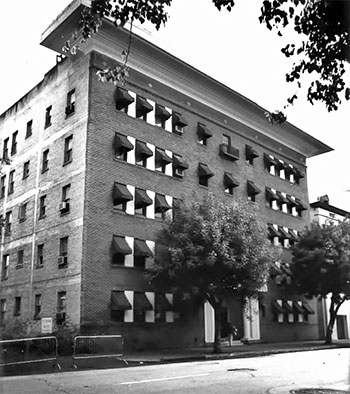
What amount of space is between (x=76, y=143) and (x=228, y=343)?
→ 1515 centimetres

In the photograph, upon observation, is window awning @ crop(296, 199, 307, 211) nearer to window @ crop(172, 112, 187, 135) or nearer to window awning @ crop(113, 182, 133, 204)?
window @ crop(172, 112, 187, 135)

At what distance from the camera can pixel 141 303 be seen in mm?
26375

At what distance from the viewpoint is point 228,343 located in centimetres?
3177

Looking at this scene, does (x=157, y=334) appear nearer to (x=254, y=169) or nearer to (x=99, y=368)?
(x=99, y=368)

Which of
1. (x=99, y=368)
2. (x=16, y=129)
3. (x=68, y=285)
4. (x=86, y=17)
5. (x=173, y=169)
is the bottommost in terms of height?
(x=99, y=368)

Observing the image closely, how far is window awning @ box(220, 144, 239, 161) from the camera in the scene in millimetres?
34125

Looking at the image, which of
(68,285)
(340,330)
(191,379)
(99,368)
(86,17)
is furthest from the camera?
(340,330)

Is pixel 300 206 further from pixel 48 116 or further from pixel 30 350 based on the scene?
pixel 30 350

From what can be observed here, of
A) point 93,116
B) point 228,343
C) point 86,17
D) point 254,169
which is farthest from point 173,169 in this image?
point 86,17

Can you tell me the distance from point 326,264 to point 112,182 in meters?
15.5

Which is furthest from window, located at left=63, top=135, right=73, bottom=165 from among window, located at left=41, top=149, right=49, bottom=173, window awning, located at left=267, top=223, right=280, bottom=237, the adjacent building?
the adjacent building

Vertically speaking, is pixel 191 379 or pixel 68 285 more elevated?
pixel 68 285

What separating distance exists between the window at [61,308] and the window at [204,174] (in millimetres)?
11306

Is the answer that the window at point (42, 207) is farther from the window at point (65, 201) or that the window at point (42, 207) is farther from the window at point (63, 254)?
the window at point (63, 254)
